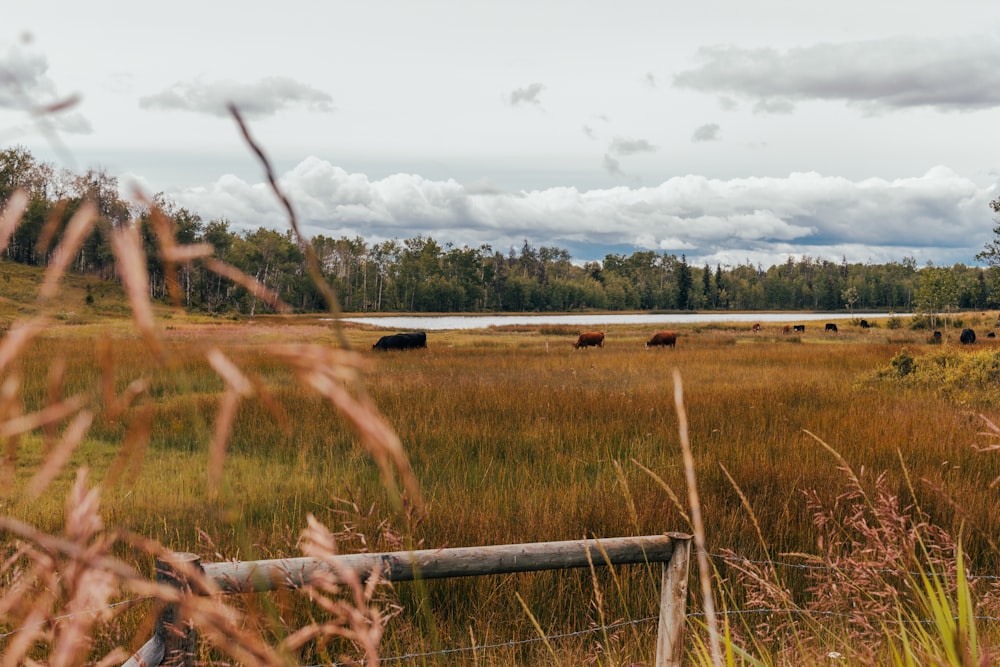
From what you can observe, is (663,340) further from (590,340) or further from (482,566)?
(482,566)

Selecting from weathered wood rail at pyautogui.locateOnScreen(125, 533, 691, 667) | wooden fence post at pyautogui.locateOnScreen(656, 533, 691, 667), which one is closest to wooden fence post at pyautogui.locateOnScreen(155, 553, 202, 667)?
weathered wood rail at pyautogui.locateOnScreen(125, 533, 691, 667)

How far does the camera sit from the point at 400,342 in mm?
32281

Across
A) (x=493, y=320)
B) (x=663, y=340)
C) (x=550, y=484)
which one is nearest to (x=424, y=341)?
(x=663, y=340)

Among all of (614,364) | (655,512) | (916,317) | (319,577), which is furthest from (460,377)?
(916,317)

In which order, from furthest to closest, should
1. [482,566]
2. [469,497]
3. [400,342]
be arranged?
[400,342]
[469,497]
[482,566]

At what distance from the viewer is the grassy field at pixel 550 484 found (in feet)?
10.6

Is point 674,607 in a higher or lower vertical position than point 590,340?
higher

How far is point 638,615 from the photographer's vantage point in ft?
16.8

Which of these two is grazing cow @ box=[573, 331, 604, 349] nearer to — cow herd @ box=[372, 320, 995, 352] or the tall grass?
cow herd @ box=[372, 320, 995, 352]

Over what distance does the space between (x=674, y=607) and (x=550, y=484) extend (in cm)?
401

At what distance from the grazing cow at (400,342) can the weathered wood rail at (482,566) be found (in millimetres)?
27334

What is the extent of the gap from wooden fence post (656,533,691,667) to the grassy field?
241 mm

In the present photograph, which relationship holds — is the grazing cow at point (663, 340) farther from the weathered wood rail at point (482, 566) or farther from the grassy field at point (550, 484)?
the weathered wood rail at point (482, 566)

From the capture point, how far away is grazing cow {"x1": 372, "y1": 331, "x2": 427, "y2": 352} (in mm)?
31734
